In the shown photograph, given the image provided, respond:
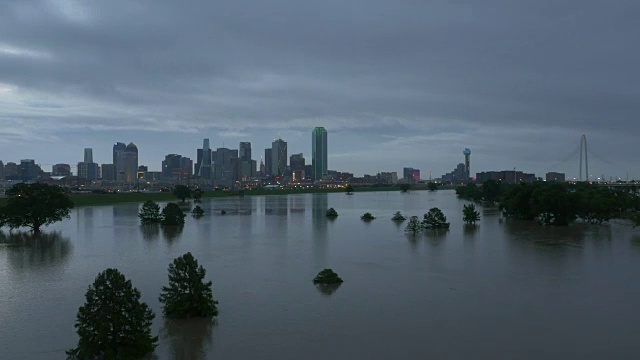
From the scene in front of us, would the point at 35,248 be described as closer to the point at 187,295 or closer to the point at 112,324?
the point at 187,295

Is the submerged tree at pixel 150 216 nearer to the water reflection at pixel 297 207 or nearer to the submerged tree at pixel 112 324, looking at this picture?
the water reflection at pixel 297 207

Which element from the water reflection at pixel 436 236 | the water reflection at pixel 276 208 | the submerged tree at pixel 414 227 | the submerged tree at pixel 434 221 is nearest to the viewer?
the water reflection at pixel 436 236

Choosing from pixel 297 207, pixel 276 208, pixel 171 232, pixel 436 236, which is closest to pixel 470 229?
pixel 436 236

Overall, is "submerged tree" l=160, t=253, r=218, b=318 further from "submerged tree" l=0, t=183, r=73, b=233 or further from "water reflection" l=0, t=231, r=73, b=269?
"submerged tree" l=0, t=183, r=73, b=233

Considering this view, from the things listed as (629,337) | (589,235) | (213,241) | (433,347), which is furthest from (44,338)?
(589,235)

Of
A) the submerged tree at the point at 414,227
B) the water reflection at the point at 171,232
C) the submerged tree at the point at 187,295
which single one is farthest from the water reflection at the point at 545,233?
the submerged tree at the point at 187,295

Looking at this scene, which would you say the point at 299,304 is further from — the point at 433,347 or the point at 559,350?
the point at 559,350

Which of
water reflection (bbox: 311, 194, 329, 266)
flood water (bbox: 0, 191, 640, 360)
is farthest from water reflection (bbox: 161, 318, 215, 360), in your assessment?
water reflection (bbox: 311, 194, 329, 266)
